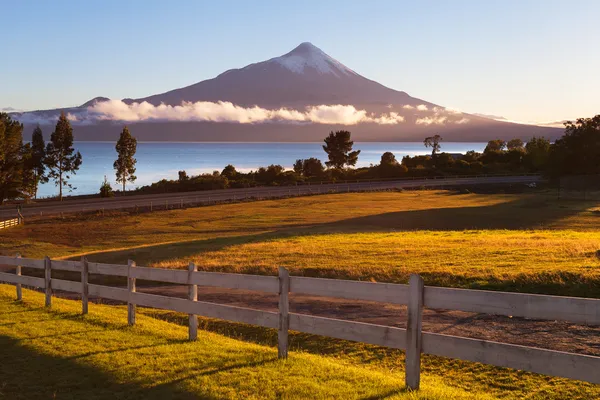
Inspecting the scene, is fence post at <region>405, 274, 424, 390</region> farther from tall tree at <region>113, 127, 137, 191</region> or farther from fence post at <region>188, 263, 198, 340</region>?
tall tree at <region>113, 127, 137, 191</region>

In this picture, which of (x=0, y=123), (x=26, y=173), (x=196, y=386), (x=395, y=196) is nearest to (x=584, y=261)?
(x=196, y=386)

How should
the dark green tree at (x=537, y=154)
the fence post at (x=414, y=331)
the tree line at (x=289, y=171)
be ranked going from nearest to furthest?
1. the fence post at (x=414, y=331)
2. the tree line at (x=289, y=171)
3. the dark green tree at (x=537, y=154)

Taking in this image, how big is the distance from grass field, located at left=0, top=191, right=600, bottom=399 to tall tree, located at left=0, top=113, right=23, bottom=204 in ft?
59.1

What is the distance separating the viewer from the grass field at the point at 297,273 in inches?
328

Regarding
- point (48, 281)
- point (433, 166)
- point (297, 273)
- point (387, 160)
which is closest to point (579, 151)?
point (433, 166)

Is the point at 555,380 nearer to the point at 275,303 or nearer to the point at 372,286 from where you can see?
the point at 372,286

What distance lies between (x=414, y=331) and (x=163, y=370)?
3.74 m

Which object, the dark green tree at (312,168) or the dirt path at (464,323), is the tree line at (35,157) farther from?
the dirt path at (464,323)

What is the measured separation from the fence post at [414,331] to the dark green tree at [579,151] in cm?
7373

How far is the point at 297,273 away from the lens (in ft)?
77.4

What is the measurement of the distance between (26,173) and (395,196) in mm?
53662

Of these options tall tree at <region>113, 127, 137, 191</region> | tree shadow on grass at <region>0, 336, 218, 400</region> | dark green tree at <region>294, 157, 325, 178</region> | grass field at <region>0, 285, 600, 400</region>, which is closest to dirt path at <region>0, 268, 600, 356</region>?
grass field at <region>0, 285, 600, 400</region>

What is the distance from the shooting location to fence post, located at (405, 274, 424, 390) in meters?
7.49

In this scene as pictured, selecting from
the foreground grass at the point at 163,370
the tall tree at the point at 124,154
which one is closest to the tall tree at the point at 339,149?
the tall tree at the point at 124,154
